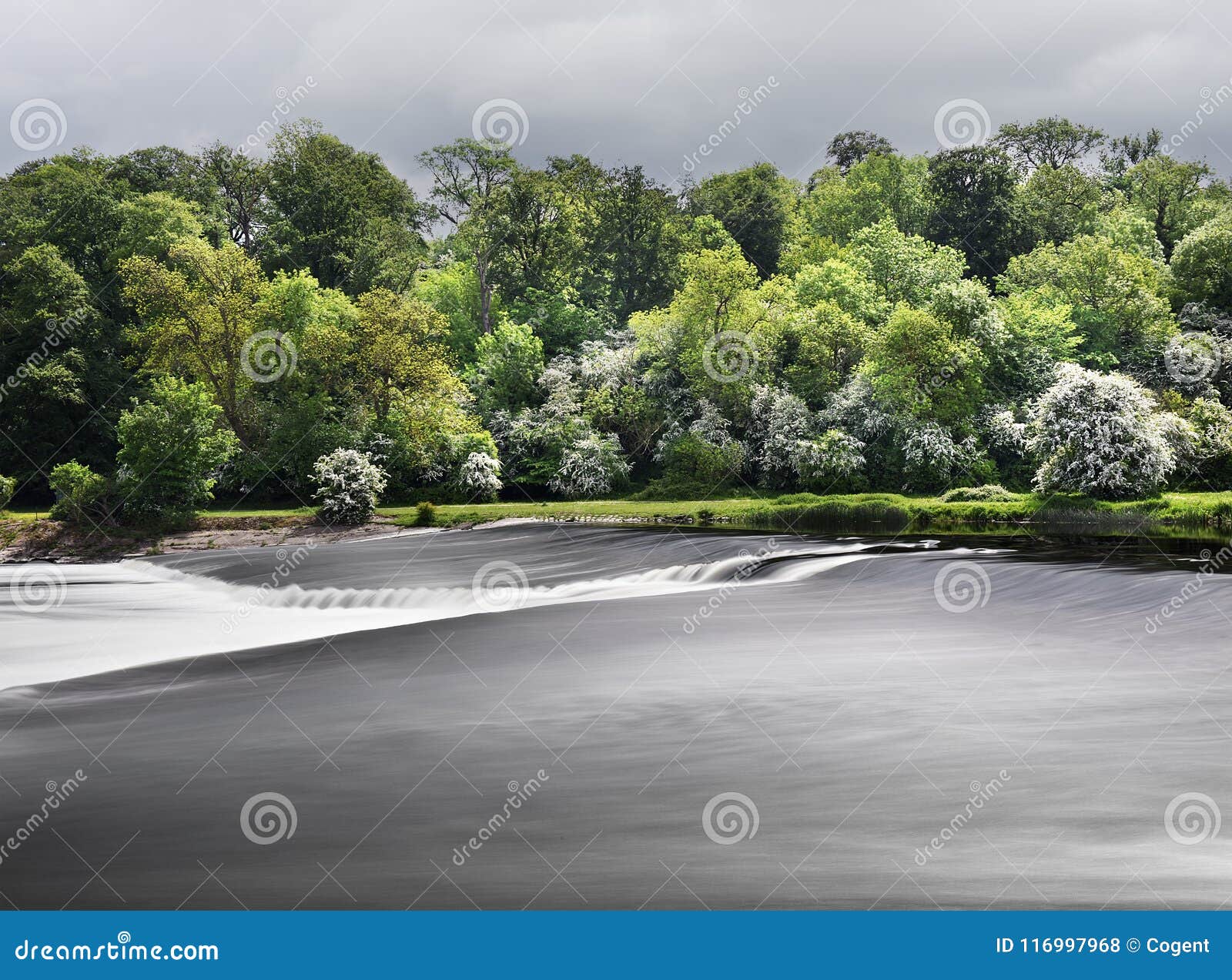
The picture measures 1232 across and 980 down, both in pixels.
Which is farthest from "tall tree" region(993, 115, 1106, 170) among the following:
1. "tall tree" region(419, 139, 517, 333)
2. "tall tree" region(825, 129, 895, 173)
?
"tall tree" region(419, 139, 517, 333)

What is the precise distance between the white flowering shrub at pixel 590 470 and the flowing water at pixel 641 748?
21.1 meters

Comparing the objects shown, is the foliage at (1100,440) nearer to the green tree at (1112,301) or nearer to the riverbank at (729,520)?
the riverbank at (729,520)

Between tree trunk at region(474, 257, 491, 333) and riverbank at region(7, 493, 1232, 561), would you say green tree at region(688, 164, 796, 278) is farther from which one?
riverbank at region(7, 493, 1232, 561)

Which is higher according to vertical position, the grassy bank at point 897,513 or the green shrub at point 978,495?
the green shrub at point 978,495

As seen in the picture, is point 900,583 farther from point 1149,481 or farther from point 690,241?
point 690,241

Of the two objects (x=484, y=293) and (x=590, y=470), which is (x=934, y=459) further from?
(x=484, y=293)

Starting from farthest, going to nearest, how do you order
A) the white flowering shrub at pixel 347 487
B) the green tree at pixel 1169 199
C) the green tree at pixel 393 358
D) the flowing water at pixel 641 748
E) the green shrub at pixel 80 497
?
the green tree at pixel 1169 199
the green tree at pixel 393 358
the white flowering shrub at pixel 347 487
the green shrub at pixel 80 497
the flowing water at pixel 641 748

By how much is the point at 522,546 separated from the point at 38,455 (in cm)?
2589

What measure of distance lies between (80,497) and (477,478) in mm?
14029

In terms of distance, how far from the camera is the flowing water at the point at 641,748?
742 centimetres

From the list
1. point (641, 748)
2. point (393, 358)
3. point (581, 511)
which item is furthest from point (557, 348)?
point (641, 748)

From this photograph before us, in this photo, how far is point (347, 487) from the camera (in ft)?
118

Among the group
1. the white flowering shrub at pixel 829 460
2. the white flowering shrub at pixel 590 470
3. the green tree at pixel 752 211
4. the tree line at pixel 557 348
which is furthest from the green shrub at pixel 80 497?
the green tree at pixel 752 211

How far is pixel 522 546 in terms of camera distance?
2922 centimetres
